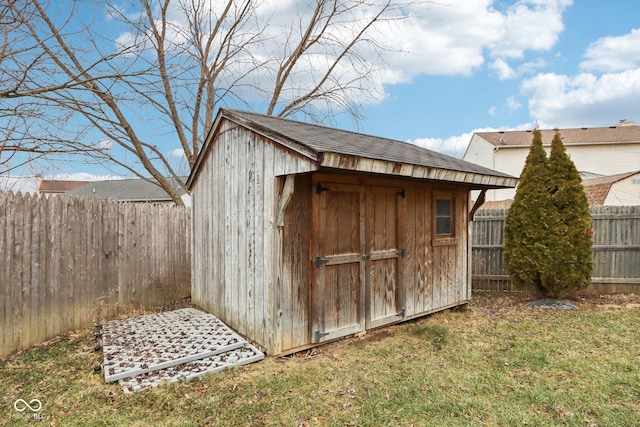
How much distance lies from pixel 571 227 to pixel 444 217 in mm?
2371

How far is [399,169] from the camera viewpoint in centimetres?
355

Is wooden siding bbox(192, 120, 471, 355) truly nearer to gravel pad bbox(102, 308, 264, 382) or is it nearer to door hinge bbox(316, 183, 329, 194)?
door hinge bbox(316, 183, 329, 194)

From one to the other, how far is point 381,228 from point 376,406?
226cm

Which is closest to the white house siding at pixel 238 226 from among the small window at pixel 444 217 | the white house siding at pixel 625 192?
the small window at pixel 444 217

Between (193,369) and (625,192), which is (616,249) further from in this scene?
(193,369)

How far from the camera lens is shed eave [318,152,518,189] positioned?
2998 millimetres

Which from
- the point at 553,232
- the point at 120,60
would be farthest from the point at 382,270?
the point at 120,60

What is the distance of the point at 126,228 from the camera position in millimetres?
5320

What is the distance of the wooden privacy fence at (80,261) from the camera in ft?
12.9

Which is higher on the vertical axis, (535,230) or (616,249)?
(535,230)

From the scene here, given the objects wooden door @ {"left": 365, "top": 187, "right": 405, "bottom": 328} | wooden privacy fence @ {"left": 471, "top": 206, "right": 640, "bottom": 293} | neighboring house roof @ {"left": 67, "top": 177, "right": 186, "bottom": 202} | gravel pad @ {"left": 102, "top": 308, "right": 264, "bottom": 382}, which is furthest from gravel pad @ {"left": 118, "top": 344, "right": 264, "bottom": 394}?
neighboring house roof @ {"left": 67, "top": 177, "right": 186, "bottom": 202}

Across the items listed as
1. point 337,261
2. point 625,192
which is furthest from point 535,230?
point 625,192

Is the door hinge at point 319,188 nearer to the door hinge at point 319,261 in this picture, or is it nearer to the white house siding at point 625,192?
the door hinge at point 319,261

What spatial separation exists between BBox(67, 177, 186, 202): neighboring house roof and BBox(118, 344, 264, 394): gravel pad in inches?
727
